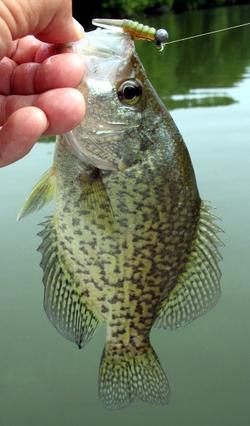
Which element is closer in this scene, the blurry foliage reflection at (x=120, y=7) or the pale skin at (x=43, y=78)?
the pale skin at (x=43, y=78)

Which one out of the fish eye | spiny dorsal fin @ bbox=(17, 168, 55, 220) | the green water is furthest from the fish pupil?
the green water

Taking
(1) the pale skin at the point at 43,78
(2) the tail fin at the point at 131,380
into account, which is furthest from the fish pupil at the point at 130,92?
(2) the tail fin at the point at 131,380

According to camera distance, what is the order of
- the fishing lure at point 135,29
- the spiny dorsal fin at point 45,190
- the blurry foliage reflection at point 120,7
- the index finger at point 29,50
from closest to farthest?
the fishing lure at point 135,29 → the index finger at point 29,50 → the spiny dorsal fin at point 45,190 → the blurry foliage reflection at point 120,7

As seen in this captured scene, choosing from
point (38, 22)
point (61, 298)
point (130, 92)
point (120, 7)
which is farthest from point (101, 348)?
point (120, 7)

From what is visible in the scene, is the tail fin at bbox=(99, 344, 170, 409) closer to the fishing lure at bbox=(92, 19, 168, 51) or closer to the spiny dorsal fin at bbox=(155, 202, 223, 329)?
the spiny dorsal fin at bbox=(155, 202, 223, 329)

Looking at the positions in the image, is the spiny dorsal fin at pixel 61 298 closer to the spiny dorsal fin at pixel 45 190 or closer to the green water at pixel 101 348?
the spiny dorsal fin at pixel 45 190

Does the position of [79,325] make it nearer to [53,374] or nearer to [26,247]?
[53,374]

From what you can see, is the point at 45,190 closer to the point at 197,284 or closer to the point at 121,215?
the point at 121,215
